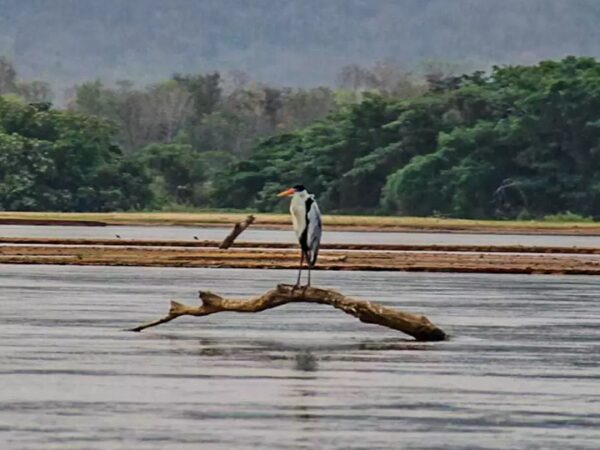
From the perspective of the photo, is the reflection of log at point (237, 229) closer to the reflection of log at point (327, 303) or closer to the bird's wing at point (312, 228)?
the bird's wing at point (312, 228)

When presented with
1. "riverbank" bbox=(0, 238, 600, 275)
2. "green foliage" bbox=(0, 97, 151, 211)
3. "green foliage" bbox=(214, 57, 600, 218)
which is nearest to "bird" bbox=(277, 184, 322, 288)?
"riverbank" bbox=(0, 238, 600, 275)

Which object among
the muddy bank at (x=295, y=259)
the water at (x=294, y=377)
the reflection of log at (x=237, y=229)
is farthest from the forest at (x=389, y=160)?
the water at (x=294, y=377)

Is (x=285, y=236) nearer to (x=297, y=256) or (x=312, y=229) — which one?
(x=297, y=256)

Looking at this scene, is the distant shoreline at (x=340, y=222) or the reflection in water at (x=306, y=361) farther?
the distant shoreline at (x=340, y=222)

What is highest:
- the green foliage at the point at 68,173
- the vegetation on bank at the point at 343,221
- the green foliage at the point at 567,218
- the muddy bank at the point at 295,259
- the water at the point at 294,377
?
the green foliage at the point at 68,173

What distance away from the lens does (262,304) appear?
24.1m

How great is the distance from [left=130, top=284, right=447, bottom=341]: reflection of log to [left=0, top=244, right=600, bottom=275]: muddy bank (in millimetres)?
19318

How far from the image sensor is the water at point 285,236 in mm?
64938

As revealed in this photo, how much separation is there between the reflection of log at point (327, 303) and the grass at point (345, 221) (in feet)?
182

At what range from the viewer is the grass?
3248 inches

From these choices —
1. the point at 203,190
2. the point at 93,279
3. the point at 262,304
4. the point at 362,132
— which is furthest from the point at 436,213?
the point at 262,304

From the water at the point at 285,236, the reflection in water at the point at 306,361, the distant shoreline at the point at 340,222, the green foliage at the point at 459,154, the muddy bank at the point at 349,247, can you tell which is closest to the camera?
the reflection in water at the point at 306,361

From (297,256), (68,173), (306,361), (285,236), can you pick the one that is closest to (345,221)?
(68,173)

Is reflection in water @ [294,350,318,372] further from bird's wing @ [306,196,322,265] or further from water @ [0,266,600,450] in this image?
bird's wing @ [306,196,322,265]
